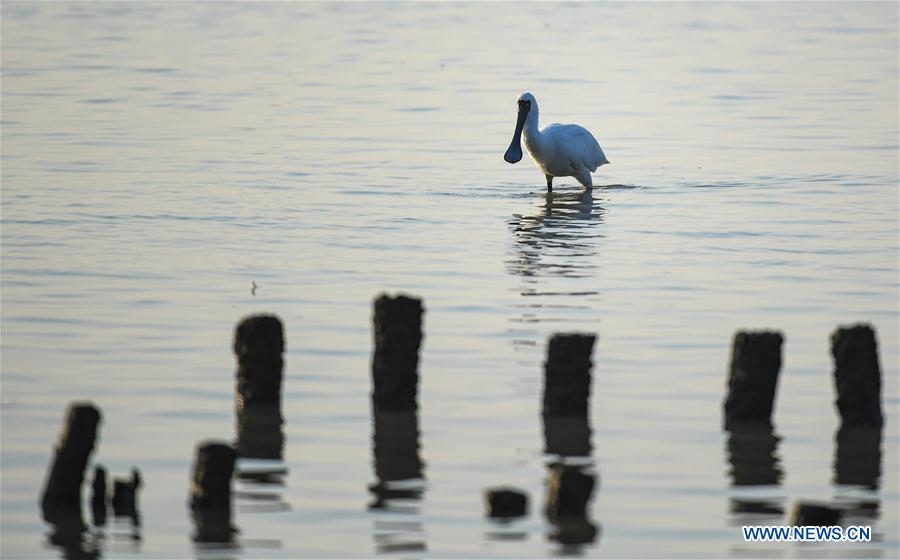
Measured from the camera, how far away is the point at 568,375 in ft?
39.8

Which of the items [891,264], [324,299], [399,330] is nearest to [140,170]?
[324,299]

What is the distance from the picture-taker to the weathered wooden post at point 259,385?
12.1m

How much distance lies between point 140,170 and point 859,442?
15.7 metres

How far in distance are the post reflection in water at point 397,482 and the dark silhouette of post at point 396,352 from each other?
0.10 meters

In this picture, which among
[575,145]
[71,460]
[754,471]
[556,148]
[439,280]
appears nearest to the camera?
[71,460]

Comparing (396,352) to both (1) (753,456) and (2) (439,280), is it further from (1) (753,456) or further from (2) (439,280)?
(2) (439,280)

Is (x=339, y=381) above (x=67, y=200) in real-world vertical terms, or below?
below

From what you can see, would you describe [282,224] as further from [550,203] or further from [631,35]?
[631,35]

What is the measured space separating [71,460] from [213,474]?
781 millimetres

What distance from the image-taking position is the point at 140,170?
85.0ft

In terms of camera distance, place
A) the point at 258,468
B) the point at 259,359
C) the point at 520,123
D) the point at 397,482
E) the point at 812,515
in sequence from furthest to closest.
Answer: the point at 520,123, the point at 259,359, the point at 258,468, the point at 397,482, the point at 812,515

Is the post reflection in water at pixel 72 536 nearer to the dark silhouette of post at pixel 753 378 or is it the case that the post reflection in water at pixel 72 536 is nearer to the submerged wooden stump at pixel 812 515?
the submerged wooden stump at pixel 812 515

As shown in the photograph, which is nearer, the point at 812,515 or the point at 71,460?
the point at 812,515

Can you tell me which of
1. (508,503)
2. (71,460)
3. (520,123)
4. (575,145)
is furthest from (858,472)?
(520,123)
